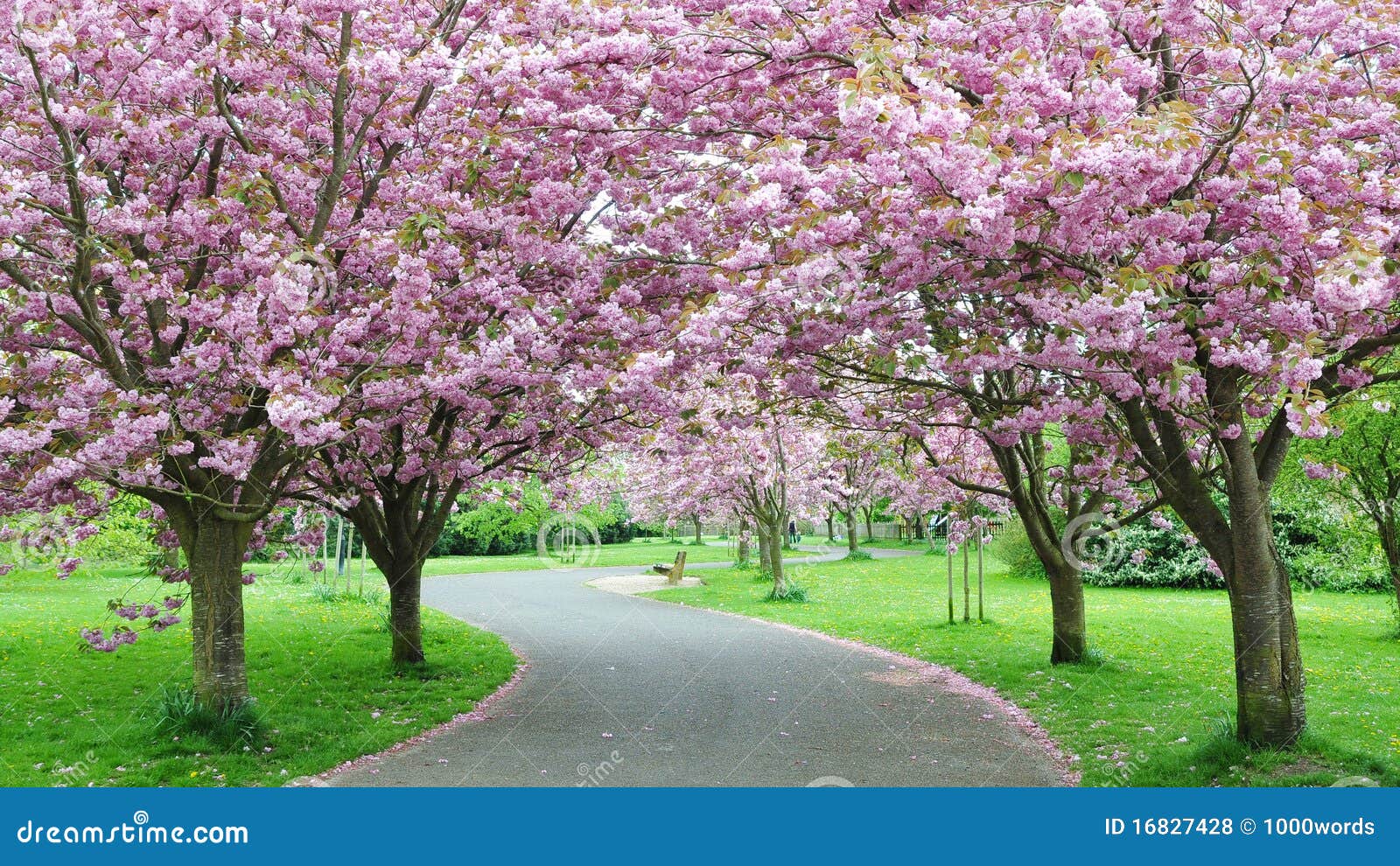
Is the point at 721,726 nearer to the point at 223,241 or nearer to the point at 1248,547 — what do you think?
the point at 1248,547

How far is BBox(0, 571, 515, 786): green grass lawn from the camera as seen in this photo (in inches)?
285

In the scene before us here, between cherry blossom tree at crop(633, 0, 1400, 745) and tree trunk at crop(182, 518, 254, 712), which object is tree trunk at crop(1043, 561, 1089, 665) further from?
tree trunk at crop(182, 518, 254, 712)

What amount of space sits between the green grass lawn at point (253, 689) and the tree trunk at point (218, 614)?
0.45m

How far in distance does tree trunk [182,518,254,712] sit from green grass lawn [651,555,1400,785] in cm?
705

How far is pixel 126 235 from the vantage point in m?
7.27

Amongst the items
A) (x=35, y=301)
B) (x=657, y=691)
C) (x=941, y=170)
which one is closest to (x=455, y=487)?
(x=657, y=691)

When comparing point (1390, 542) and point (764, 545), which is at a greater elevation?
point (1390, 542)

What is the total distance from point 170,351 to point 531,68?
3873mm

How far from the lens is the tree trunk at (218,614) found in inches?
317

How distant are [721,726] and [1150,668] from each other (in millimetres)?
6137

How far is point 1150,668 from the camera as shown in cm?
1176

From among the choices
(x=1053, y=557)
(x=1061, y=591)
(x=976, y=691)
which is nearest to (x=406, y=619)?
(x=976, y=691)

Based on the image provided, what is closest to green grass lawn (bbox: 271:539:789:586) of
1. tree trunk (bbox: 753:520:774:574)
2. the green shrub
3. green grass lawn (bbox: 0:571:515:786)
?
tree trunk (bbox: 753:520:774:574)

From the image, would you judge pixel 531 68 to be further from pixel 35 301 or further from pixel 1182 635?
pixel 1182 635
